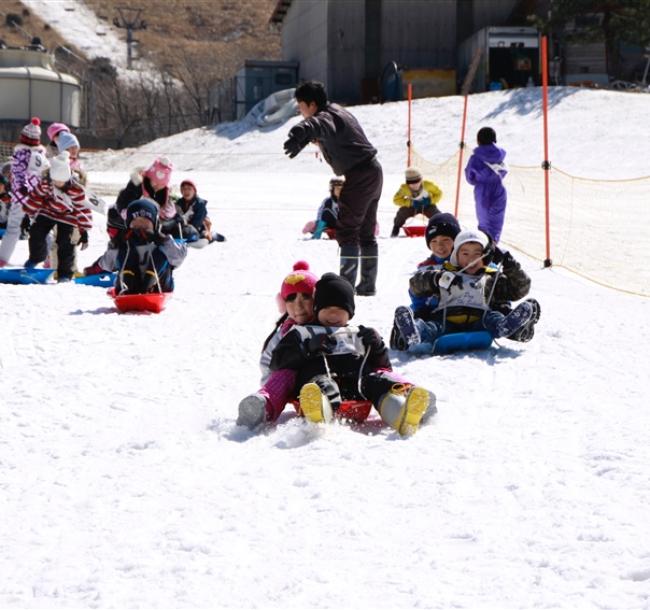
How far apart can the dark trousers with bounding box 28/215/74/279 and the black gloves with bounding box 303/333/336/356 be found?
18.4 feet

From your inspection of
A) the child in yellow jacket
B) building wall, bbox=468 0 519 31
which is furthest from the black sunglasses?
building wall, bbox=468 0 519 31

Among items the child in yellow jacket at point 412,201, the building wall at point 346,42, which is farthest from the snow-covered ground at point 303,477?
the building wall at point 346,42

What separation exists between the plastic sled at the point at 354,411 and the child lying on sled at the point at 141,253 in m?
3.90

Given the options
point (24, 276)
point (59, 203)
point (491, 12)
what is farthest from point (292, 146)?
point (491, 12)

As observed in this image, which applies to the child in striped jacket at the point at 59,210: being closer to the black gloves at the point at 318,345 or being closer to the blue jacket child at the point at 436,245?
the blue jacket child at the point at 436,245

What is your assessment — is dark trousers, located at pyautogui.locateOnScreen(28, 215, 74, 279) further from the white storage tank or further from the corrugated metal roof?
the corrugated metal roof

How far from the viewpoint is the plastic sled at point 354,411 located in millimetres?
4531

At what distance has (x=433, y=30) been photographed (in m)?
41.8

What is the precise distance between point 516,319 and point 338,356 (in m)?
1.70

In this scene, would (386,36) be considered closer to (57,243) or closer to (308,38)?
(308,38)

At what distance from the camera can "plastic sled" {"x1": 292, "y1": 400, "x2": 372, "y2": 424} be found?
4531 mm

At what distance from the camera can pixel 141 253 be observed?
8.25m

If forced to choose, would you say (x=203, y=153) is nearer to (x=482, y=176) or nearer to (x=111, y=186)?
(x=111, y=186)

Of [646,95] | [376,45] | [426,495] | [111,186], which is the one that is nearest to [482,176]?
[426,495]
